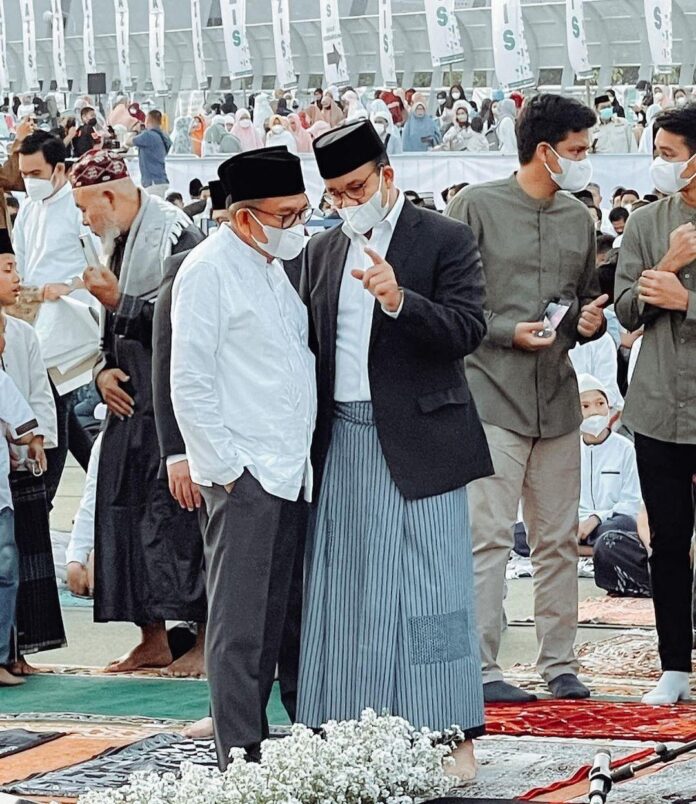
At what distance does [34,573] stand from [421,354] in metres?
2.34

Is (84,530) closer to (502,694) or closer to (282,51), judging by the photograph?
(502,694)

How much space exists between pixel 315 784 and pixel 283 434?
1103 mm

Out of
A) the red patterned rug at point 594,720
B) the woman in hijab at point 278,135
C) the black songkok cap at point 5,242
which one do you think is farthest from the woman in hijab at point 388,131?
the red patterned rug at point 594,720

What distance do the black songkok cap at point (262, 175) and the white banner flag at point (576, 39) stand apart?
2444cm

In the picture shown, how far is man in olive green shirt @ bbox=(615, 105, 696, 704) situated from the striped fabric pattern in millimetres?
1038

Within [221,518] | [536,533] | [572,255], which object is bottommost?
[536,533]

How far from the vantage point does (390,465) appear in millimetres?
4125

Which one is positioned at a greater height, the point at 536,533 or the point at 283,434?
the point at 283,434

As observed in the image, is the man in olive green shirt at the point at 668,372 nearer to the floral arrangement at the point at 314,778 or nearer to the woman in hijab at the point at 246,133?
the floral arrangement at the point at 314,778

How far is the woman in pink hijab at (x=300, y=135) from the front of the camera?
22.4m

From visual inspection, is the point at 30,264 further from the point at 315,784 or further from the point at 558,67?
the point at 558,67

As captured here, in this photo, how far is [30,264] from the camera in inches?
361

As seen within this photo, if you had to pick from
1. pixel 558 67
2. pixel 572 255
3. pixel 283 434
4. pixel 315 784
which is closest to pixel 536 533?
pixel 572 255

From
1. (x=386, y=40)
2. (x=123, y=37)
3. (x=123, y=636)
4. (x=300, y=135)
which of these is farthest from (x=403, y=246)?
(x=123, y=37)
